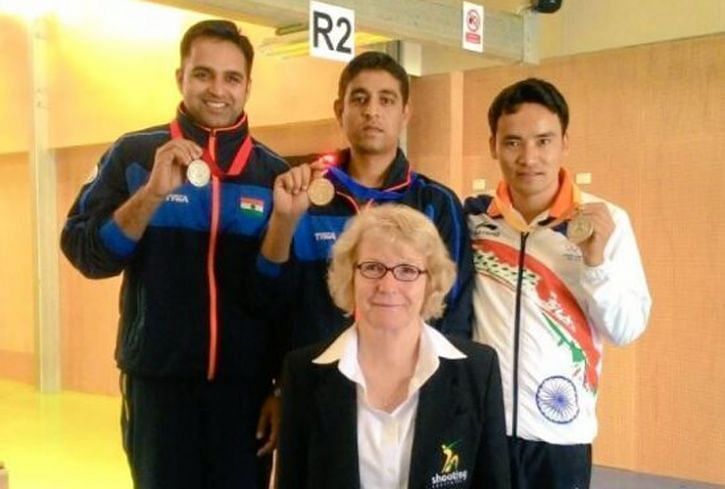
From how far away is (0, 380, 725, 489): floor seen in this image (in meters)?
4.52

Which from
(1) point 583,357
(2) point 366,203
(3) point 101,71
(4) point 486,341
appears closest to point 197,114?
(2) point 366,203

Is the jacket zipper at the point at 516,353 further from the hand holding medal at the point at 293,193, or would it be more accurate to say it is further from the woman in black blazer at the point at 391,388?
the hand holding medal at the point at 293,193

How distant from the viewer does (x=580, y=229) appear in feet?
6.47

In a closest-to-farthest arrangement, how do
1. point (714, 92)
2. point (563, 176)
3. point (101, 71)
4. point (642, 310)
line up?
point (642, 310)
point (563, 176)
point (714, 92)
point (101, 71)

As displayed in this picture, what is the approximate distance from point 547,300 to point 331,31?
70.2 inches

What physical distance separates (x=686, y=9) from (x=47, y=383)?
221 inches

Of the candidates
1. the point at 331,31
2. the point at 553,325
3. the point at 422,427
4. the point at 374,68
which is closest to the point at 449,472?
the point at 422,427

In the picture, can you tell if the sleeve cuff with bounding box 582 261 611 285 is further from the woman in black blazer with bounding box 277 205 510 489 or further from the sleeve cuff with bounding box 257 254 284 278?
the sleeve cuff with bounding box 257 254 284 278

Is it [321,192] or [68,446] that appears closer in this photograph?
[321,192]

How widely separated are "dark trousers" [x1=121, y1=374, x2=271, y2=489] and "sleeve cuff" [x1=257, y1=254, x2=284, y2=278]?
1.08 ft

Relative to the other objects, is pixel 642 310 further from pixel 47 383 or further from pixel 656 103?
pixel 47 383

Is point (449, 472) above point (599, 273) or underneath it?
underneath

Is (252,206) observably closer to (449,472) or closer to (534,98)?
(534,98)

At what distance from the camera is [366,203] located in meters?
2.30
